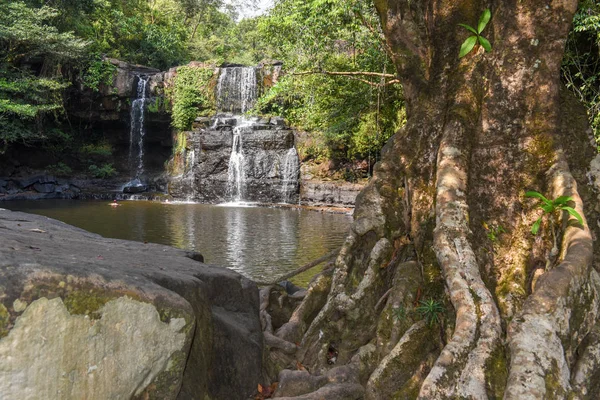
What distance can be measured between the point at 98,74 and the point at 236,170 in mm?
9381

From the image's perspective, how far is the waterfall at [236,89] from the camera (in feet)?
88.7

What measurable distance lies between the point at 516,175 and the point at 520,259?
2.21ft

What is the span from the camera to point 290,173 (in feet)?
78.2

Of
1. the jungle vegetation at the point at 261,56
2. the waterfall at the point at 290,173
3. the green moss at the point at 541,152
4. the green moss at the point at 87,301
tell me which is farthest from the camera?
the waterfall at the point at 290,173

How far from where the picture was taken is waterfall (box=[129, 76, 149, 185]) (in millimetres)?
27578

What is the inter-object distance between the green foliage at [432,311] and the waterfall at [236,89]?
2427 centimetres

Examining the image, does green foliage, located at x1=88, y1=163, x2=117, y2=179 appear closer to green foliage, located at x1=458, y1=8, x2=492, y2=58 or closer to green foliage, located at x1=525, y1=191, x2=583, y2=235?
green foliage, located at x1=458, y1=8, x2=492, y2=58

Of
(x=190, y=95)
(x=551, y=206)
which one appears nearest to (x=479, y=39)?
(x=551, y=206)

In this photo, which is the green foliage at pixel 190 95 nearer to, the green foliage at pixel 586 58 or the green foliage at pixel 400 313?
the green foliage at pixel 586 58

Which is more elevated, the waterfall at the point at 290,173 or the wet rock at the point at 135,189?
the waterfall at the point at 290,173

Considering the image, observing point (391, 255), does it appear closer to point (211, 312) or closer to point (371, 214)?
point (371, 214)

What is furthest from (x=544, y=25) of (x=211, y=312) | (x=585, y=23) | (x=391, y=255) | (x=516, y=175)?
(x=585, y=23)

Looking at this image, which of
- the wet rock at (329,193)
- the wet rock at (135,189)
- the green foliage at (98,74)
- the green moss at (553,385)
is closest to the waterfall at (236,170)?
the wet rock at (329,193)

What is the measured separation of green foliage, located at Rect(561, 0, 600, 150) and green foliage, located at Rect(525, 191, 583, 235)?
5.21 m
